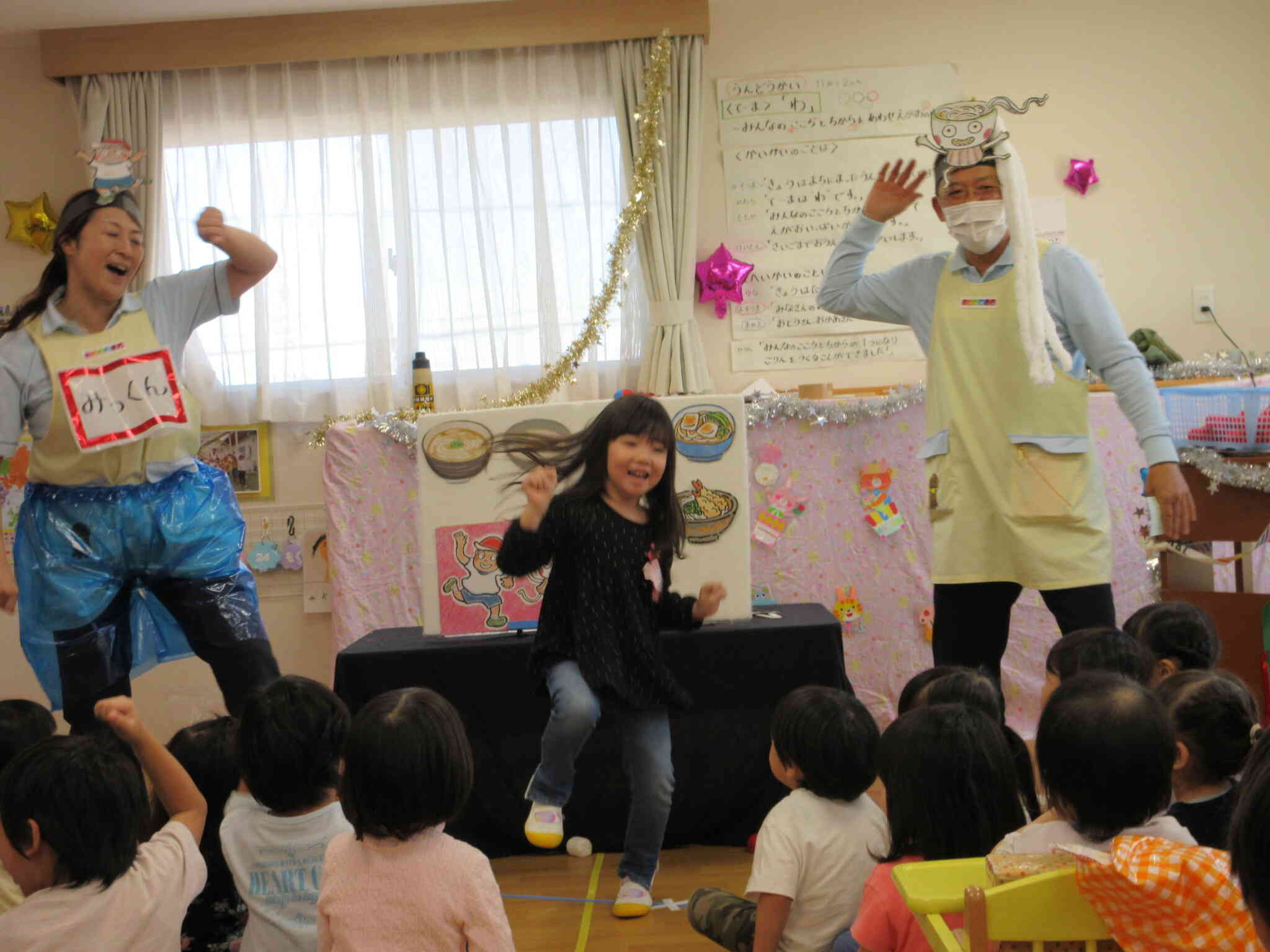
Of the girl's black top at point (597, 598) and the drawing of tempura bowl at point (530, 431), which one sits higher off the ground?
the drawing of tempura bowl at point (530, 431)

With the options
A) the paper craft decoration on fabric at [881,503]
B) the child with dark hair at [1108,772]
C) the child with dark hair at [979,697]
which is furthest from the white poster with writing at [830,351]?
the child with dark hair at [1108,772]

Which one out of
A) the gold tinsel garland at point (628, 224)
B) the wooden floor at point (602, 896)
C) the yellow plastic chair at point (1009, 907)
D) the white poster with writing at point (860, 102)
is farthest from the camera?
the white poster with writing at point (860, 102)

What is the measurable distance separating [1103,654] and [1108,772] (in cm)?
66

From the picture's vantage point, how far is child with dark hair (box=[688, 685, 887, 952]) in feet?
4.95

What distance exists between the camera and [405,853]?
1319 millimetres

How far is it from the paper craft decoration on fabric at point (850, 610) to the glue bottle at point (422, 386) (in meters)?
1.47

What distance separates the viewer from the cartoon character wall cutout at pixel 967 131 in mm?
2178

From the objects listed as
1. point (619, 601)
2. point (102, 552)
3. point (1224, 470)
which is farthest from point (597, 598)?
point (1224, 470)

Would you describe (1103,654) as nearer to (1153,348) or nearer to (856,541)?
(856,541)

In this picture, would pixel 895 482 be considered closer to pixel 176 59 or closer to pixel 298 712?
pixel 298 712

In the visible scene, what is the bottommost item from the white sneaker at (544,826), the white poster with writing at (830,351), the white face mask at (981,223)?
the white sneaker at (544,826)

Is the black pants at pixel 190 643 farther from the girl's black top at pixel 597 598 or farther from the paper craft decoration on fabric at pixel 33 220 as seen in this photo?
the paper craft decoration on fabric at pixel 33 220

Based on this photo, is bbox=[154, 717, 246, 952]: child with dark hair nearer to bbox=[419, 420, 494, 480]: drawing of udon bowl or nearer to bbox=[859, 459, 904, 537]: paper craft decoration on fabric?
bbox=[419, 420, 494, 480]: drawing of udon bowl

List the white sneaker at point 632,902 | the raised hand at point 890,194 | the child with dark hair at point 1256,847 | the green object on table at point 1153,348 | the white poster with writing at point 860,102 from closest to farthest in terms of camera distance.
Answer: the child with dark hair at point 1256,847, the white sneaker at point 632,902, the raised hand at point 890,194, the green object on table at point 1153,348, the white poster with writing at point 860,102
